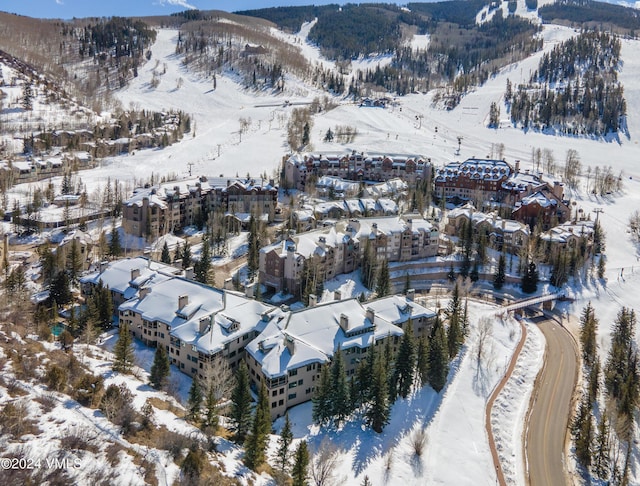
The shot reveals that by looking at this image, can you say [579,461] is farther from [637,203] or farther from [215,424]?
[637,203]

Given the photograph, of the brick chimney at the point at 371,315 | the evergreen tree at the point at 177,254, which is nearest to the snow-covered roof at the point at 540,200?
the brick chimney at the point at 371,315

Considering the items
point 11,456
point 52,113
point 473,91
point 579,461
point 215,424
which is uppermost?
point 473,91

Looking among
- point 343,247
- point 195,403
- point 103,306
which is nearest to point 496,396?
point 195,403

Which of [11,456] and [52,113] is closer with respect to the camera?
[11,456]

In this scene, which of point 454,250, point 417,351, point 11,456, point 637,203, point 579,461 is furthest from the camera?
point 637,203

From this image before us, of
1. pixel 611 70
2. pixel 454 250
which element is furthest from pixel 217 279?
pixel 611 70

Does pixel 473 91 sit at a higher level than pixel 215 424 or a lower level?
higher

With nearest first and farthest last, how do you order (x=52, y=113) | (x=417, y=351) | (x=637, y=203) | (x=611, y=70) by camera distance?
(x=417, y=351) < (x=637, y=203) < (x=52, y=113) < (x=611, y=70)
